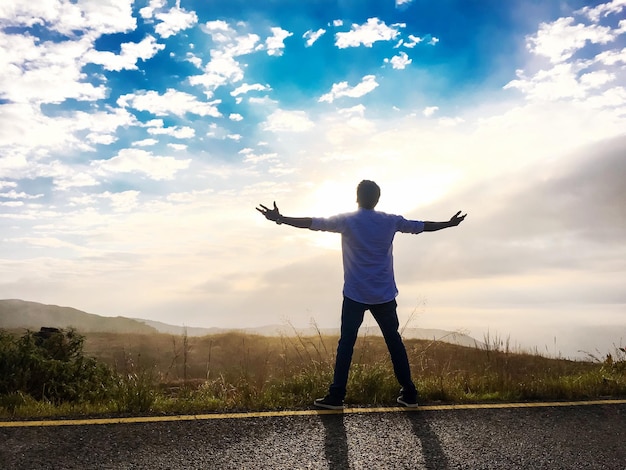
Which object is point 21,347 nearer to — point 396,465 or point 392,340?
point 392,340

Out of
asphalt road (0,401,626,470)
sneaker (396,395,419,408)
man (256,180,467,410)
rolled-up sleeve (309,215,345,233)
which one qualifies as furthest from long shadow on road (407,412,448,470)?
rolled-up sleeve (309,215,345,233)

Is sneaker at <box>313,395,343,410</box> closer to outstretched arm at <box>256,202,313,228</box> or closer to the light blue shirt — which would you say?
the light blue shirt

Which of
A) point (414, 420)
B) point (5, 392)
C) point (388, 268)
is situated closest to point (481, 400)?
point (414, 420)

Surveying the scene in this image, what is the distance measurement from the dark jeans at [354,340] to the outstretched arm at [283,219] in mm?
899

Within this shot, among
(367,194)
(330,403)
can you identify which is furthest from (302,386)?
(367,194)

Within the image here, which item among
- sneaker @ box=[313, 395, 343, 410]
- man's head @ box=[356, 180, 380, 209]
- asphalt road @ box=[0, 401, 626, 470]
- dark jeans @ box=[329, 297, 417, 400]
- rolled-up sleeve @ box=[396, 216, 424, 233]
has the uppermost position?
man's head @ box=[356, 180, 380, 209]

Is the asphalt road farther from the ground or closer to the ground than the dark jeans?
closer to the ground

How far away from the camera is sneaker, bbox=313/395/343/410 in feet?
19.1

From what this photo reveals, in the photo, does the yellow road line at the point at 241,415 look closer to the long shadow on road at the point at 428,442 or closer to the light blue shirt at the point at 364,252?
the long shadow on road at the point at 428,442

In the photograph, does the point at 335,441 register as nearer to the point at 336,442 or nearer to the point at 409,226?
the point at 336,442

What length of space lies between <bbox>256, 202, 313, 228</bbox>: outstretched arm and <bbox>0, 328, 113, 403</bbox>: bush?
10.3 feet

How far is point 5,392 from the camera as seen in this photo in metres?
7.25

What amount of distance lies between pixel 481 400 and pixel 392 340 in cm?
138

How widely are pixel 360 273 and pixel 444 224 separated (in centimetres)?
125
